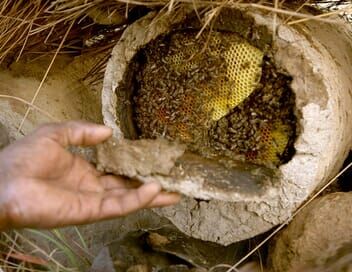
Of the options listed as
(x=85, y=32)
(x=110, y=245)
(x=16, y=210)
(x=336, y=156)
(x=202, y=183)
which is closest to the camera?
(x=16, y=210)

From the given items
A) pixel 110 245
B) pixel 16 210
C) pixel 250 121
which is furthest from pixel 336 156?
pixel 16 210

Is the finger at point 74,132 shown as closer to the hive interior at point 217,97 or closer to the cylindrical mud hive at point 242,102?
the cylindrical mud hive at point 242,102

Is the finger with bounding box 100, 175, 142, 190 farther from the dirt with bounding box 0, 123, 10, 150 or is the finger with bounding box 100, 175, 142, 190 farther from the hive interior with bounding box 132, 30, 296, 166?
the dirt with bounding box 0, 123, 10, 150

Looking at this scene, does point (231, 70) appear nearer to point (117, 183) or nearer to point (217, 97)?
point (217, 97)

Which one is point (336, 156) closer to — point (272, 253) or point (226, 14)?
point (272, 253)

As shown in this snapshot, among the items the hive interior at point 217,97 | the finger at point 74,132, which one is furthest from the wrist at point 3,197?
the hive interior at point 217,97

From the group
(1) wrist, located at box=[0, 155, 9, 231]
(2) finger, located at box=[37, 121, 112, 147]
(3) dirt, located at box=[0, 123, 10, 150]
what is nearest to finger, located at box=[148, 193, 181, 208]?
(2) finger, located at box=[37, 121, 112, 147]
